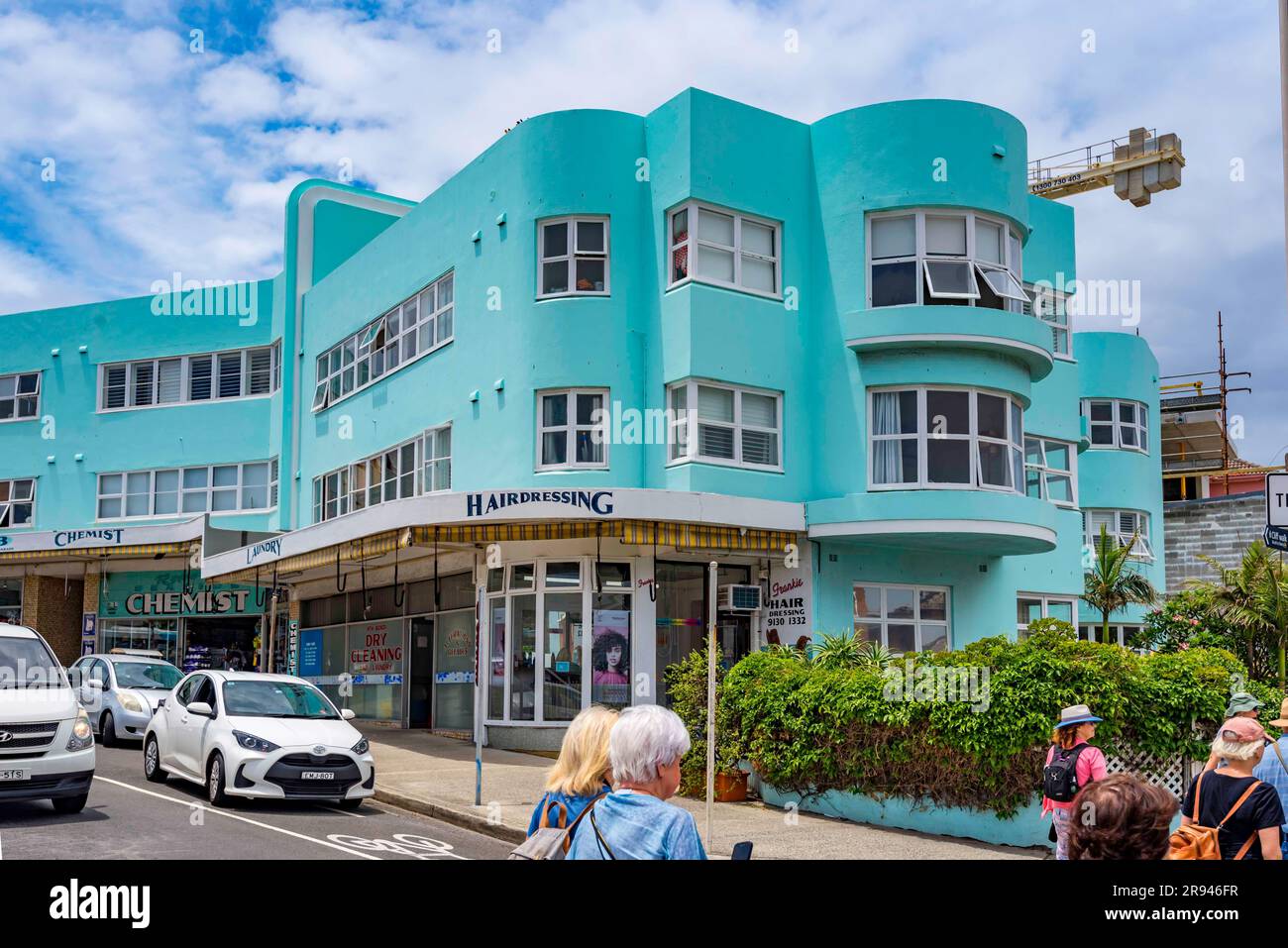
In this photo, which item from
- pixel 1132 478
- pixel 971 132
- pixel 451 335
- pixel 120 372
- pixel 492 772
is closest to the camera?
pixel 492 772

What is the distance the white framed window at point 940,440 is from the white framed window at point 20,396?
25.5 meters

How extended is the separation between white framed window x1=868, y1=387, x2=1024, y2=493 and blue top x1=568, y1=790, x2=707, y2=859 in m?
16.8

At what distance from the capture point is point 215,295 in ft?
113

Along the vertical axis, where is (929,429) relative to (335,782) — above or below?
above

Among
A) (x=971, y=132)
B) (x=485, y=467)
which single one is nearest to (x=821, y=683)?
(x=485, y=467)

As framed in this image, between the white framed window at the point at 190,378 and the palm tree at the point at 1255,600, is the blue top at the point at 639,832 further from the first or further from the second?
the white framed window at the point at 190,378

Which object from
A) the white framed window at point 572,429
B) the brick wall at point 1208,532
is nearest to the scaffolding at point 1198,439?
the brick wall at point 1208,532

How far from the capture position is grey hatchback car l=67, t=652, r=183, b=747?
20.7m

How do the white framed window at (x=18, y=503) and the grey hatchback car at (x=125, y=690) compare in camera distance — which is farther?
the white framed window at (x=18, y=503)

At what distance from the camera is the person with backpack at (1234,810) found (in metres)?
6.27

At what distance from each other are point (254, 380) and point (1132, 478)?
2276 cm
